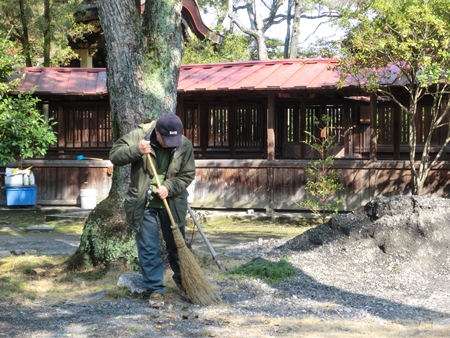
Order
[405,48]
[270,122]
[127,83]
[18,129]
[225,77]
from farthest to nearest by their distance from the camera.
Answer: [225,77], [270,122], [405,48], [18,129], [127,83]

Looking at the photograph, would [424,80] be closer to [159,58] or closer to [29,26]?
[159,58]

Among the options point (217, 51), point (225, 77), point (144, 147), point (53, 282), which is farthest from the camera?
point (217, 51)

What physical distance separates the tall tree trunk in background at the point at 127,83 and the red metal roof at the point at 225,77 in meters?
7.37

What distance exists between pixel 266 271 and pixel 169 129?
2409 millimetres

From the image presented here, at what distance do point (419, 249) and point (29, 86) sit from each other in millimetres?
12456

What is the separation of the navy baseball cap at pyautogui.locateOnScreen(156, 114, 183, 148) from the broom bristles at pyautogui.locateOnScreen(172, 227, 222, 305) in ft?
2.68

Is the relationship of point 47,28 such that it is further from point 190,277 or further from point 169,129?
point 190,277

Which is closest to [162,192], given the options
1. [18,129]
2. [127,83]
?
[127,83]

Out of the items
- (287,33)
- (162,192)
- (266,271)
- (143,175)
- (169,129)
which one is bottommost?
(266,271)

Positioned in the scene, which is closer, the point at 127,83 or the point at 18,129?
the point at 127,83

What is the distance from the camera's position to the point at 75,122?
19516 millimetres

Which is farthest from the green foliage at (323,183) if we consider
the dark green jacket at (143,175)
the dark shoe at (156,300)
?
the dark shoe at (156,300)

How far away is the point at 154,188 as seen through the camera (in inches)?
270

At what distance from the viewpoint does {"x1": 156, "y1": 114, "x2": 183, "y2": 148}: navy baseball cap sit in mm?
6598
